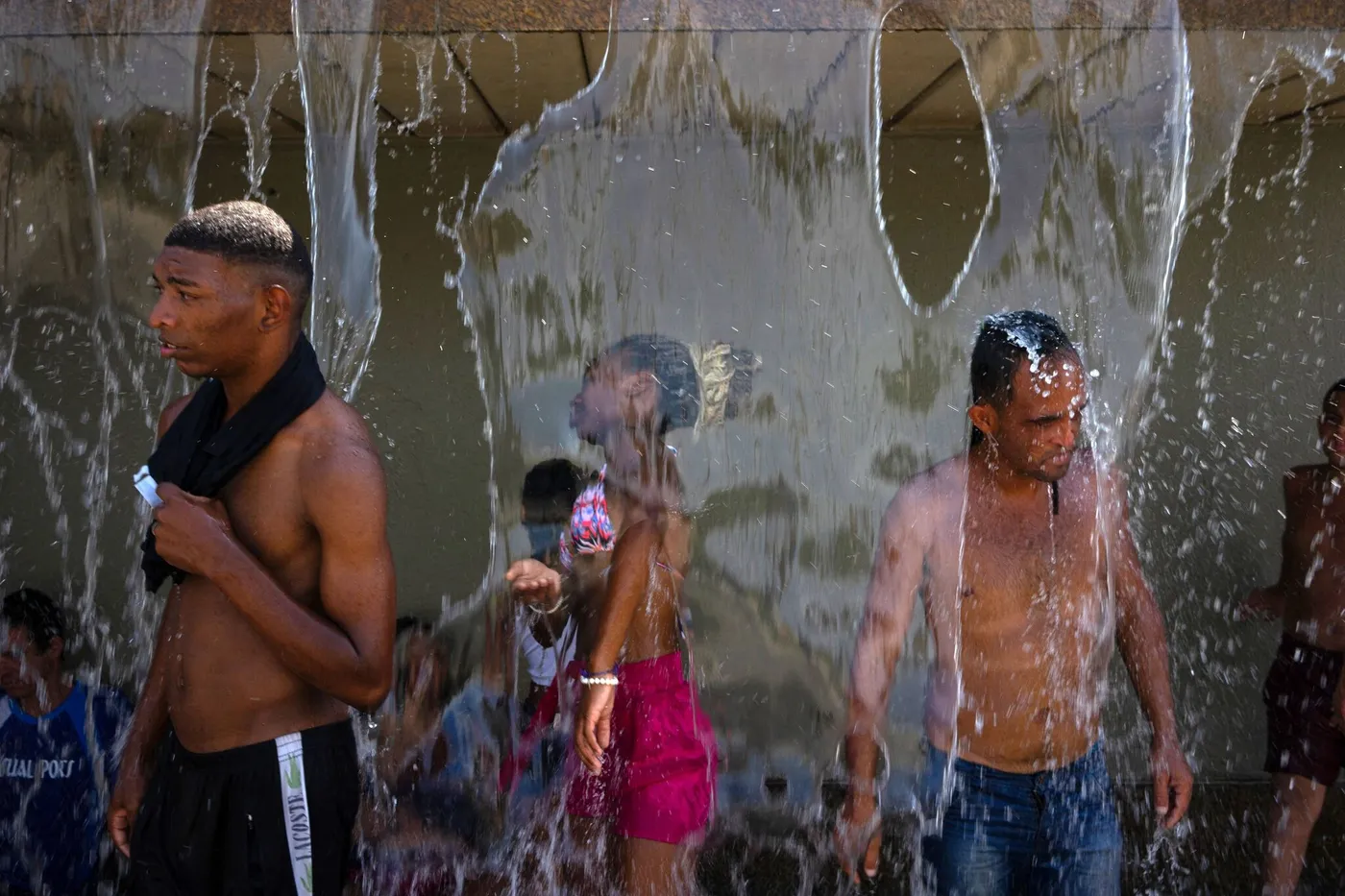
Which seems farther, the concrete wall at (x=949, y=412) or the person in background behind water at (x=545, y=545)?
the concrete wall at (x=949, y=412)

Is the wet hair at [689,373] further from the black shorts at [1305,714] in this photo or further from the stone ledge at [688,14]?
the black shorts at [1305,714]

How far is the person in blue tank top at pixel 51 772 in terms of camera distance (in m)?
3.57

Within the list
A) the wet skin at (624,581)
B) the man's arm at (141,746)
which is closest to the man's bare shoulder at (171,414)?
the man's arm at (141,746)

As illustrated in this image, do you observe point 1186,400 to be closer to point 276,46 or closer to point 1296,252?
point 1296,252

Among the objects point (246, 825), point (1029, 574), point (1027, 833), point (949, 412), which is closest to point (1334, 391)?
point (949, 412)

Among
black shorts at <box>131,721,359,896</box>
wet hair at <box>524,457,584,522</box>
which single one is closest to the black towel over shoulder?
black shorts at <box>131,721,359,896</box>

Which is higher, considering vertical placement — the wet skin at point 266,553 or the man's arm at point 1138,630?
the wet skin at point 266,553

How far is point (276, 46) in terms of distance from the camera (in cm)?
337

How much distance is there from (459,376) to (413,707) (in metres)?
1.49

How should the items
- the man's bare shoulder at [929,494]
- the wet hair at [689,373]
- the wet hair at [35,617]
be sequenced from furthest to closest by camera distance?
1. the wet hair at [35,617]
2. the wet hair at [689,373]
3. the man's bare shoulder at [929,494]

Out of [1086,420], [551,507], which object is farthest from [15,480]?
[1086,420]

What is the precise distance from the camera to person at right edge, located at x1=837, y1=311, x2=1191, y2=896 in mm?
2391

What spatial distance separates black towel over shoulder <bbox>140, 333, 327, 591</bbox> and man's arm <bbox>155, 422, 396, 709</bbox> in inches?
2.7

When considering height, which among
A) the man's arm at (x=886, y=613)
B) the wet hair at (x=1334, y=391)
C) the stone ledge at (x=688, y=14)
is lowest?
the man's arm at (x=886, y=613)
